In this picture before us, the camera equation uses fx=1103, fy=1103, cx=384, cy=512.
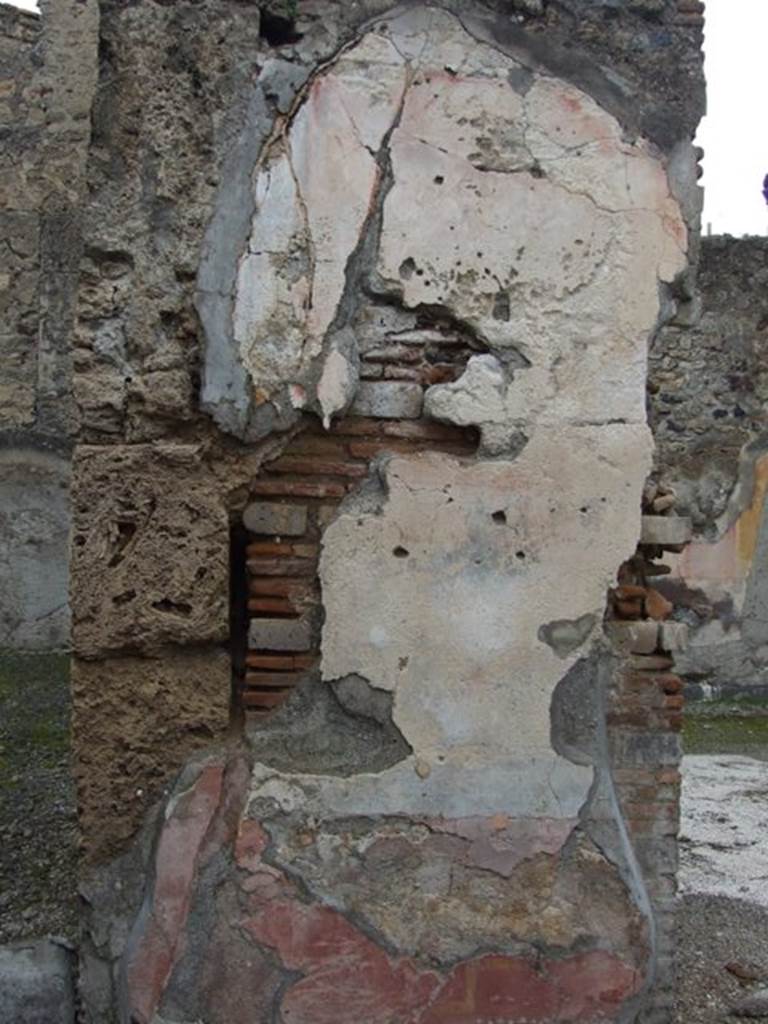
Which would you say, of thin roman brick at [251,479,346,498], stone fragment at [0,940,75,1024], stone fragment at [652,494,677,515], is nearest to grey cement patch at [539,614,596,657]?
stone fragment at [652,494,677,515]

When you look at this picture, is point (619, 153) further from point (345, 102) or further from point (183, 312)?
point (183, 312)

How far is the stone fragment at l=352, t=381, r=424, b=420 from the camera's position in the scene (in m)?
2.58

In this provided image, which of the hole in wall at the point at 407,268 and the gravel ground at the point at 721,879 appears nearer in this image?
the hole in wall at the point at 407,268

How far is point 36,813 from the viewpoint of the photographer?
13.1 ft

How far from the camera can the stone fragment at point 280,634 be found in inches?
99.8

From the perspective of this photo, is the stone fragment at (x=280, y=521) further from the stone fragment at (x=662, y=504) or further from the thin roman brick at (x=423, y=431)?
the stone fragment at (x=662, y=504)

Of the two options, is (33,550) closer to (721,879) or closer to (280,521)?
(721,879)

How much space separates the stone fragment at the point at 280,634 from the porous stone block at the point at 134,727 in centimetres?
10

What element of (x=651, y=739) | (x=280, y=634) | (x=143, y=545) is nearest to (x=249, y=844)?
(x=280, y=634)

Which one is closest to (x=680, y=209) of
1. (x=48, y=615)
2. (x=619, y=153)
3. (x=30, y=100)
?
(x=619, y=153)

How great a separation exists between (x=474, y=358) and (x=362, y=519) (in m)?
0.46

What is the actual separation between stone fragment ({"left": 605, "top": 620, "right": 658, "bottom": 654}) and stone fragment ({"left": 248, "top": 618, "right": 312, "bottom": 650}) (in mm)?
723

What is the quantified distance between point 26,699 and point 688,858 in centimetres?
355

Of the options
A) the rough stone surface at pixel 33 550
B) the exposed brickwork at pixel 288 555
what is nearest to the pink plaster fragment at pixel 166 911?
the exposed brickwork at pixel 288 555
